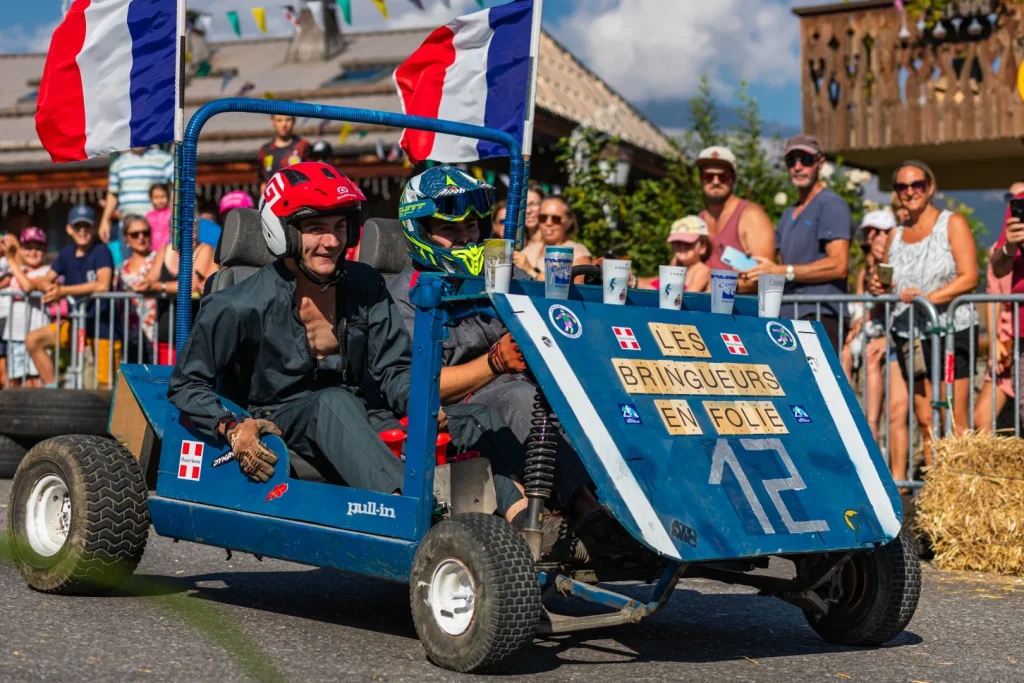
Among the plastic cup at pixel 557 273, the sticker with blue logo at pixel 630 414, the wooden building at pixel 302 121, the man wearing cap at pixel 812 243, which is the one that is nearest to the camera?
the sticker with blue logo at pixel 630 414

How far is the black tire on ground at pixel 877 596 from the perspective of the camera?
5.41 m

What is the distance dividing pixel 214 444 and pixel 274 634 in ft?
2.72

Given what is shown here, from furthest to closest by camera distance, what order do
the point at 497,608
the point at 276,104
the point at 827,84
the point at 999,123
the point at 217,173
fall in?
the point at 217,173 < the point at 827,84 < the point at 999,123 < the point at 276,104 < the point at 497,608

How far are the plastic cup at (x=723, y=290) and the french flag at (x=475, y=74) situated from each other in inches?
106

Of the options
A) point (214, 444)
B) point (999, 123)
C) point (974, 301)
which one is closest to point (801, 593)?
point (214, 444)

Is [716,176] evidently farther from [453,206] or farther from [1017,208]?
[453,206]

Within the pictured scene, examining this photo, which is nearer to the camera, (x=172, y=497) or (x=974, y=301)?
(x=172, y=497)

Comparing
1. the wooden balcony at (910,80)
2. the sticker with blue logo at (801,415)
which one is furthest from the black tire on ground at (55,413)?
the wooden balcony at (910,80)

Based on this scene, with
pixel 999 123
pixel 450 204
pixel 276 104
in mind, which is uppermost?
pixel 999 123

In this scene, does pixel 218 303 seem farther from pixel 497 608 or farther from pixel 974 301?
pixel 974 301

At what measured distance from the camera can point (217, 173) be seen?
20.4 metres

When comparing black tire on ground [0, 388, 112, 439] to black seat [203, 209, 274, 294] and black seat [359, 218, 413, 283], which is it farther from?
black seat [359, 218, 413, 283]

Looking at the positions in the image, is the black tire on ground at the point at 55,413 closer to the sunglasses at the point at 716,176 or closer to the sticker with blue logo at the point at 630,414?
the sunglasses at the point at 716,176

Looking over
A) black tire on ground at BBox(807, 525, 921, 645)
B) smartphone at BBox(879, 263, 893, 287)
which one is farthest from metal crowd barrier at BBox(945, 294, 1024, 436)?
black tire on ground at BBox(807, 525, 921, 645)
